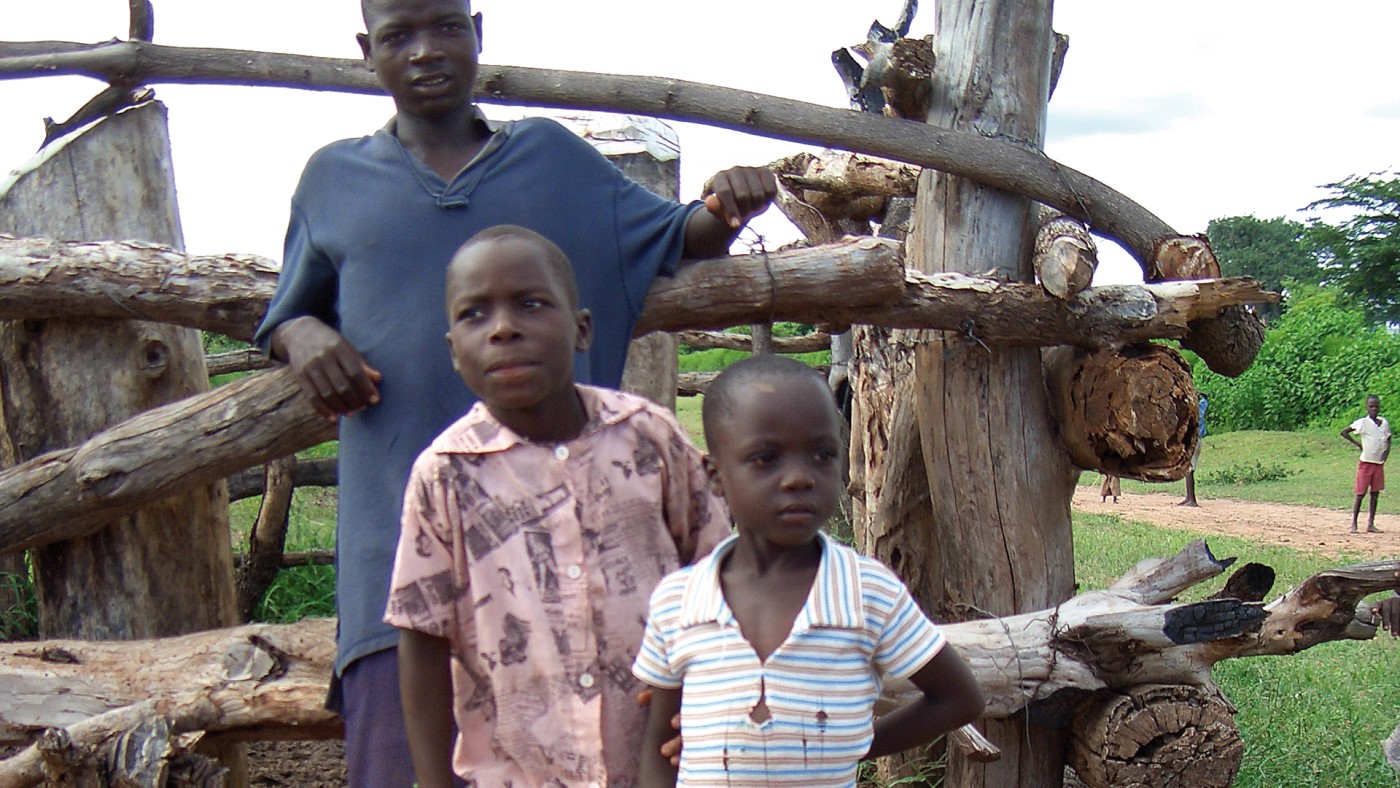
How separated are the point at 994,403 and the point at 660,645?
86.5 inches

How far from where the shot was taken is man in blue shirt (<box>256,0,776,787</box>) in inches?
81.7

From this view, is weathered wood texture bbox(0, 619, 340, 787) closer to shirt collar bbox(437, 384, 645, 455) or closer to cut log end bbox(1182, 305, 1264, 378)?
shirt collar bbox(437, 384, 645, 455)

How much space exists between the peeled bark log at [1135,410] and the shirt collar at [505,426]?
1.99m

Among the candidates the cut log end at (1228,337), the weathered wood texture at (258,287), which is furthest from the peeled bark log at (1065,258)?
the weathered wood texture at (258,287)

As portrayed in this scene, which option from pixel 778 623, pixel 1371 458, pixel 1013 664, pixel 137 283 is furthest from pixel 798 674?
pixel 1371 458

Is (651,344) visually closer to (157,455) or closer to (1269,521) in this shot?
(157,455)

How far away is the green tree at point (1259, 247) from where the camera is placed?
38.3 meters

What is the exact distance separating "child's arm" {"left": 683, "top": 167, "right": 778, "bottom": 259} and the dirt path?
8.50m

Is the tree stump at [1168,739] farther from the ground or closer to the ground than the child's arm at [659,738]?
closer to the ground

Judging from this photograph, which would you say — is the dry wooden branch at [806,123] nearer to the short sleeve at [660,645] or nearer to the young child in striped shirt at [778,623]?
the young child in striped shirt at [778,623]

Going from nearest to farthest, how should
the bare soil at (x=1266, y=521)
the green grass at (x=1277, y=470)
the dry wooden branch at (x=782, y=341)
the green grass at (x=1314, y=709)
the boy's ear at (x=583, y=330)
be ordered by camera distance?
the boy's ear at (x=583, y=330) < the green grass at (x=1314, y=709) < the dry wooden branch at (x=782, y=341) < the bare soil at (x=1266, y=521) < the green grass at (x=1277, y=470)

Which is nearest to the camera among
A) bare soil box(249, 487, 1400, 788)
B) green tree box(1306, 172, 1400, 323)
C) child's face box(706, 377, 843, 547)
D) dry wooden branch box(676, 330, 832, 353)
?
child's face box(706, 377, 843, 547)

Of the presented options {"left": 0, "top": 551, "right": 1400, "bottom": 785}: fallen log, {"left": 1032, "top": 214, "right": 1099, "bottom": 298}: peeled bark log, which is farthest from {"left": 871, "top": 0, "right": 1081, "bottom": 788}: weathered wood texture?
{"left": 0, "top": 551, "right": 1400, "bottom": 785}: fallen log

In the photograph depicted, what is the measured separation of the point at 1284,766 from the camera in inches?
166
